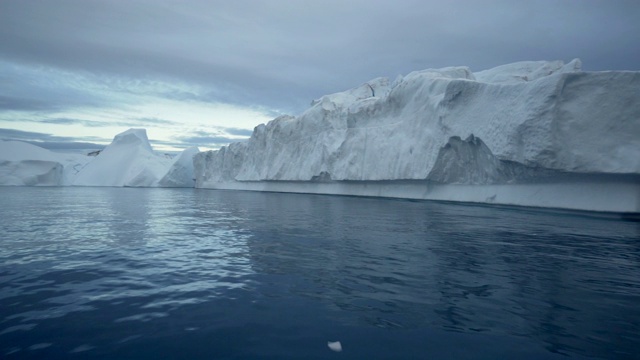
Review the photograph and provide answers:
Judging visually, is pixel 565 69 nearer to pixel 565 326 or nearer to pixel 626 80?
pixel 626 80

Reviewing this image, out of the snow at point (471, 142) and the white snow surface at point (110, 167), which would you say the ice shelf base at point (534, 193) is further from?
the white snow surface at point (110, 167)

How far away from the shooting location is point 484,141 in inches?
641

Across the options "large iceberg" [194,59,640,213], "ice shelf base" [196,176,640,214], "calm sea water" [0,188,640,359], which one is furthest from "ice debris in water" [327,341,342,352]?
"ice shelf base" [196,176,640,214]

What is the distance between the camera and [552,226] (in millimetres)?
10398

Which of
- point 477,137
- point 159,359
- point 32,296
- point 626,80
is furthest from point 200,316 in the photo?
point 477,137

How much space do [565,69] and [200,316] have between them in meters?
19.4

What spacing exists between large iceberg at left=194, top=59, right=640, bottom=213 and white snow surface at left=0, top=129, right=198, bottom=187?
21771 millimetres

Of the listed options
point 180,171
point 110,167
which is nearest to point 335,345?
point 180,171

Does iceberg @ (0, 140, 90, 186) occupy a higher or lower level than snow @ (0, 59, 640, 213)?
lower

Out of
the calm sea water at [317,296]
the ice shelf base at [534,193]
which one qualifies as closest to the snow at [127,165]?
the ice shelf base at [534,193]

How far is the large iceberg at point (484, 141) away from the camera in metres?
12.6

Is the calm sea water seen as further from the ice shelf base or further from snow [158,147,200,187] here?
snow [158,147,200,187]

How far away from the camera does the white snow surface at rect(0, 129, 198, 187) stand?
4553 cm

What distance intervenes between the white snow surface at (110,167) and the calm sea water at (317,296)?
43550mm
